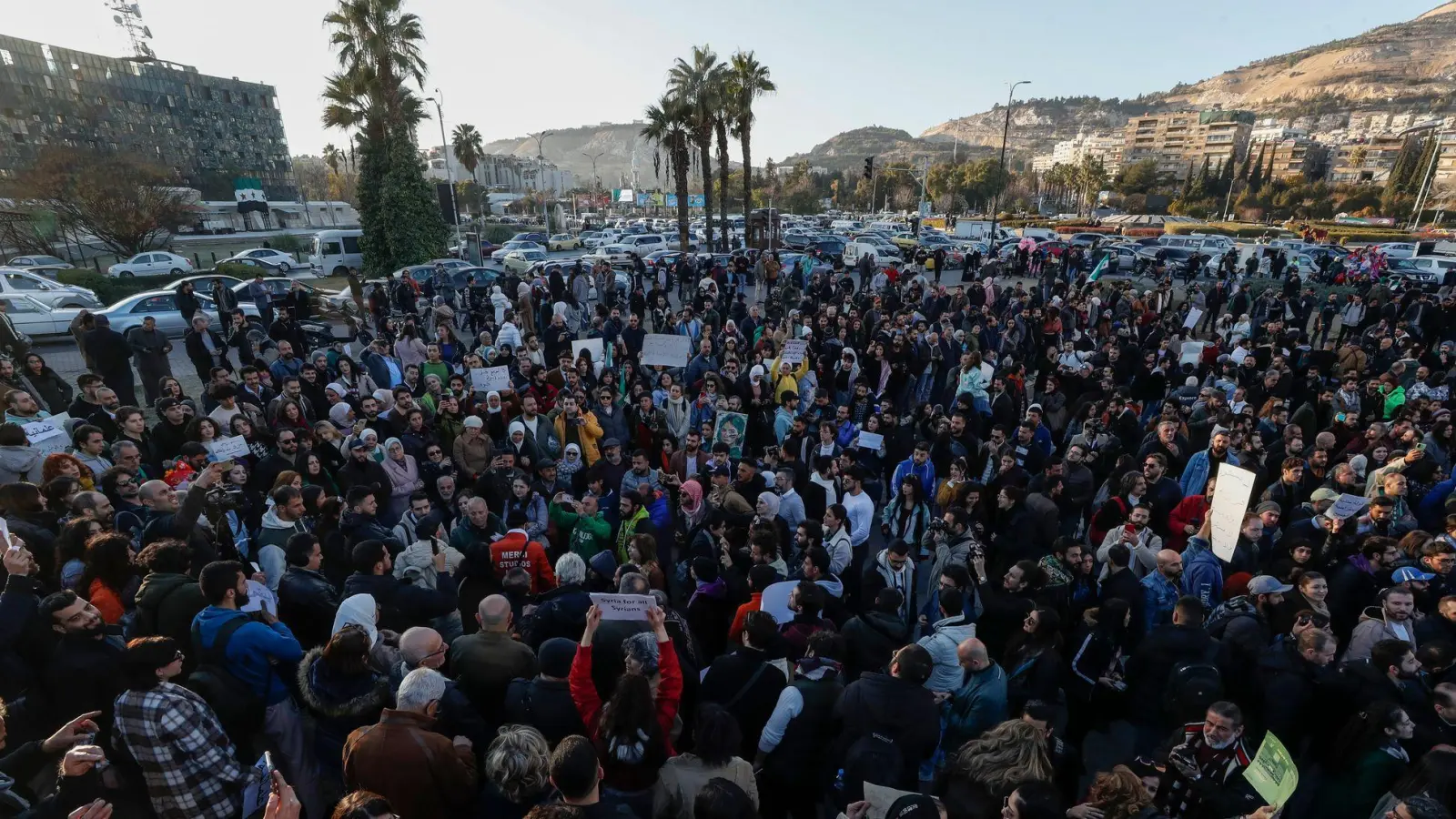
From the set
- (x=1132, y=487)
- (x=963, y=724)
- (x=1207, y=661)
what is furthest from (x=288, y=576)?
(x=1132, y=487)

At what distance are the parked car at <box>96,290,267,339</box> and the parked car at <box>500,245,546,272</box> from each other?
12.7m

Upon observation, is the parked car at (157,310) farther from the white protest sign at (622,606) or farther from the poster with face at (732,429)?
the white protest sign at (622,606)

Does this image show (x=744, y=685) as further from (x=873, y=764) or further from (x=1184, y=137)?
(x=1184, y=137)

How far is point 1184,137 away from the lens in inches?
5974

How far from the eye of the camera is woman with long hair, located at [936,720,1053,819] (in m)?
2.78

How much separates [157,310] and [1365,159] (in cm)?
15872

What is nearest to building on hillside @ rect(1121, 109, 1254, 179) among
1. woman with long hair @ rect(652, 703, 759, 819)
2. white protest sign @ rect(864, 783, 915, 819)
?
white protest sign @ rect(864, 783, 915, 819)

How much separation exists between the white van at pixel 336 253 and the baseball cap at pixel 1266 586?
32.3m

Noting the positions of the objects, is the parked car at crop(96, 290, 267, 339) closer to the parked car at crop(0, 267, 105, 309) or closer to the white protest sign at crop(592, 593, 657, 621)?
the parked car at crop(0, 267, 105, 309)

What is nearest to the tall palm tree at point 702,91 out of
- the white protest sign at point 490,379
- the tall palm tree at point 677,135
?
the tall palm tree at point 677,135

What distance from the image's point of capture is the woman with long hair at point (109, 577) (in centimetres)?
393

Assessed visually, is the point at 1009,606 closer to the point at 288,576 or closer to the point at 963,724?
the point at 963,724

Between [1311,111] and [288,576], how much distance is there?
28025 centimetres

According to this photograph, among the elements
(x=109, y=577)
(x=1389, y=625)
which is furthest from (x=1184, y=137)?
(x=109, y=577)
